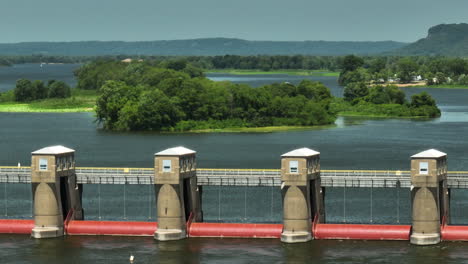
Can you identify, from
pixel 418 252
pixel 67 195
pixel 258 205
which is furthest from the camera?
pixel 258 205

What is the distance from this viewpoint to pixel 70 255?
99625mm

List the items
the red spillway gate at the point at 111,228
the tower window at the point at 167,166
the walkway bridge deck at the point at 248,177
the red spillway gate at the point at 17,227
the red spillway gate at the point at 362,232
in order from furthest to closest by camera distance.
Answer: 1. the red spillway gate at the point at 17,227
2. the red spillway gate at the point at 111,228
3. the walkway bridge deck at the point at 248,177
4. the tower window at the point at 167,166
5. the red spillway gate at the point at 362,232

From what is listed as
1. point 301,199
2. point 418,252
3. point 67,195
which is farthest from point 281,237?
point 67,195

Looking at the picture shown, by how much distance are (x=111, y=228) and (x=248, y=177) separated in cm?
1253

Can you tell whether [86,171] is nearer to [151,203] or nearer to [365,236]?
[151,203]

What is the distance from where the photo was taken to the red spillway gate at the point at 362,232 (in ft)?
331

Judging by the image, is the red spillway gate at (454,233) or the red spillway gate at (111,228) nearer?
the red spillway gate at (454,233)

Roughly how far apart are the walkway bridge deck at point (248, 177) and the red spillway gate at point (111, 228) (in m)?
4.13

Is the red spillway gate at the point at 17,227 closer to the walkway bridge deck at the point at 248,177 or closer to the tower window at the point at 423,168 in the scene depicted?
the walkway bridge deck at the point at 248,177

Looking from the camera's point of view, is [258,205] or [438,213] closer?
[438,213]

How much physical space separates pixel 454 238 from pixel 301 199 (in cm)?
1273

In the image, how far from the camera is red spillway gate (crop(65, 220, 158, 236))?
344 feet

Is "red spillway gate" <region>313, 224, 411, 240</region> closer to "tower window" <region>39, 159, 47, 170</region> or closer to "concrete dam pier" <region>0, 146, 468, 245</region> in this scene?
"concrete dam pier" <region>0, 146, 468, 245</region>

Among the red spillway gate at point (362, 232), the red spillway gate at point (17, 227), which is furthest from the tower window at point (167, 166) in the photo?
the red spillway gate at point (17, 227)
